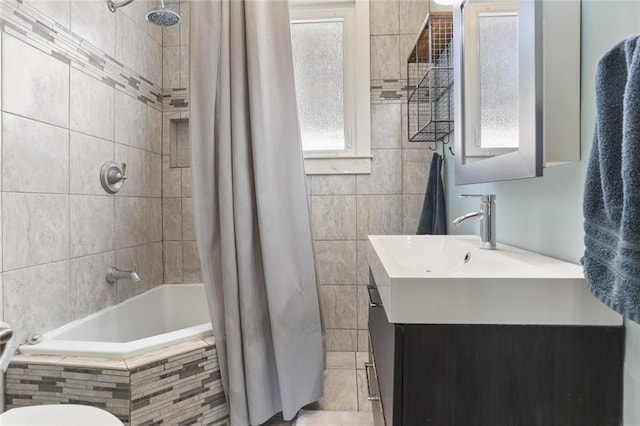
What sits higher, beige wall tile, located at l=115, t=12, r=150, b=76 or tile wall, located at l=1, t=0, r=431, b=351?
beige wall tile, located at l=115, t=12, r=150, b=76

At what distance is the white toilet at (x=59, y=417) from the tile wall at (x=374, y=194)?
1378 millimetres

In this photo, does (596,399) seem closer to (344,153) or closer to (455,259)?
(455,259)

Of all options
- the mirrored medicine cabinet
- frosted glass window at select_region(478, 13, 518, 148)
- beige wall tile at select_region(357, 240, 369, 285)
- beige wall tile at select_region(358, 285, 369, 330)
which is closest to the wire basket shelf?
the mirrored medicine cabinet

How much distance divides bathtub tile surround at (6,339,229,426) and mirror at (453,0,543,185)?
4.58ft

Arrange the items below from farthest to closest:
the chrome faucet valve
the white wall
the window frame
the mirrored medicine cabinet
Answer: the window frame, the chrome faucet valve, the mirrored medicine cabinet, the white wall

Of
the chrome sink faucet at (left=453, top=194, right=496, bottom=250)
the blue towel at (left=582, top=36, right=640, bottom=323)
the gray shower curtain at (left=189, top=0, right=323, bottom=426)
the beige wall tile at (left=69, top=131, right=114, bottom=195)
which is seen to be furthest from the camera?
the beige wall tile at (left=69, top=131, right=114, bottom=195)

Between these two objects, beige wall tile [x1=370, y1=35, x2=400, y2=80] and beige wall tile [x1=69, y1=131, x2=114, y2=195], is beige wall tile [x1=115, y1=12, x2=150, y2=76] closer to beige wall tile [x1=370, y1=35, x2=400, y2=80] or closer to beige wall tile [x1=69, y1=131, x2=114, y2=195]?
beige wall tile [x1=69, y1=131, x2=114, y2=195]

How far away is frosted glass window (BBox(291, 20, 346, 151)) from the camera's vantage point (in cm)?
222

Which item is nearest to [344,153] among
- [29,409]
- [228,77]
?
[228,77]

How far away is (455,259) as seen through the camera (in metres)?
1.09

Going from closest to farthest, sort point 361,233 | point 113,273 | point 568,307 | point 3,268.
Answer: point 568,307 → point 3,268 → point 113,273 → point 361,233

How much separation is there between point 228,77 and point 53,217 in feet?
3.32

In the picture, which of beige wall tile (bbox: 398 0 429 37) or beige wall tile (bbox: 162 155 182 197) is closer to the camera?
beige wall tile (bbox: 398 0 429 37)

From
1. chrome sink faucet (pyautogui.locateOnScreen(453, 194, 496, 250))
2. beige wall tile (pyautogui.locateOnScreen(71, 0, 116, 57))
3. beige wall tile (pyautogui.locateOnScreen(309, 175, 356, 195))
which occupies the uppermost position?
beige wall tile (pyautogui.locateOnScreen(71, 0, 116, 57))
